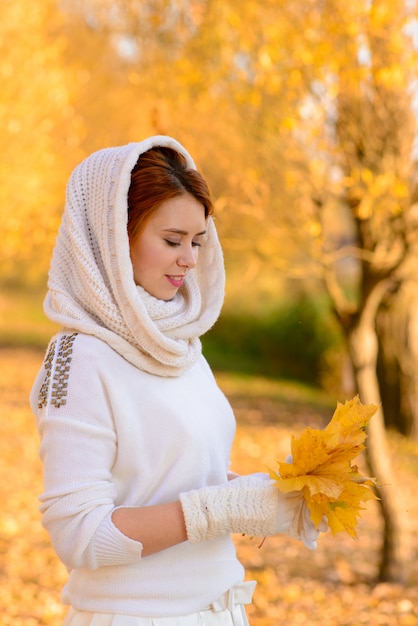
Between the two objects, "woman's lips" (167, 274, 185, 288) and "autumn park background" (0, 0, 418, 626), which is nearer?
"woman's lips" (167, 274, 185, 288)

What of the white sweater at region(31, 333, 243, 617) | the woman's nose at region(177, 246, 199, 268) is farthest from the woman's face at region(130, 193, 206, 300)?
the white sweater at region(31, 333, 243, 617)

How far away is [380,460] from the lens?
18.2 feet

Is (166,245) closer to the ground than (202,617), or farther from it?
farther from it

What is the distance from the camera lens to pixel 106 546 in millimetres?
1783

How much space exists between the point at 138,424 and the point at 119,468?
111mm

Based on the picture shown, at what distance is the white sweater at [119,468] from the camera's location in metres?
1.79

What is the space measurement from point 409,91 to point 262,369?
13159 millimetres

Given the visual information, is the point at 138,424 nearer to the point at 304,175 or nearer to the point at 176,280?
the point at 176,280

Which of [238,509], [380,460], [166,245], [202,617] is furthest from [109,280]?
[380,460]

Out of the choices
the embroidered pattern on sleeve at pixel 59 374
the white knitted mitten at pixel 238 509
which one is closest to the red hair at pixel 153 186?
the embroidered pattern on sleeve at pixel 59 374

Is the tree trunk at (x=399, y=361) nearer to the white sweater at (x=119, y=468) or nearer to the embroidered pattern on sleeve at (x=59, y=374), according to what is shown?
the white sweater at (x=119, y=468)

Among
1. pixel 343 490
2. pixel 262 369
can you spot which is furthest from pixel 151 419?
pixel 262 369

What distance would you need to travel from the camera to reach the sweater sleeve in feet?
5.84

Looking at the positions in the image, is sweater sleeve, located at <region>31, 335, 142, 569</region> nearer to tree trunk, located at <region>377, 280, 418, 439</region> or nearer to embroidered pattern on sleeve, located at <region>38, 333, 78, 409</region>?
embroidered pattern on sleeve, located at <region>38, 333, 78, 409</region>
